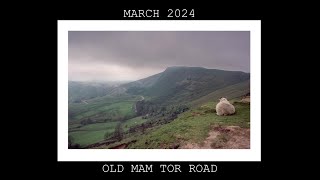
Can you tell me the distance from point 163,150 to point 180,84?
37.0 ft

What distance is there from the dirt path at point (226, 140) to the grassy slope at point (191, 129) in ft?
1.10

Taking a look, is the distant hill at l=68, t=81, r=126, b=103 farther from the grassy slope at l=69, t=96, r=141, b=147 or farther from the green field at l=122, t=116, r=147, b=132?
the green field at l=122, t=116, r=147, b=132

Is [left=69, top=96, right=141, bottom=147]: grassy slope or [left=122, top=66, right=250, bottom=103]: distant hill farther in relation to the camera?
[left=122, top=66, right=250, bottom=103]: distant hill

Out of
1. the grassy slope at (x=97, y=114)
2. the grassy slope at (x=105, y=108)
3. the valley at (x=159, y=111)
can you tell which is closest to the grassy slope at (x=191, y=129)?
the valley at (x=159, y=111)

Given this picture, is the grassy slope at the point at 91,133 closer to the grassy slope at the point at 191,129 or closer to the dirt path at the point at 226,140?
the grassy slope at the point at 191,129

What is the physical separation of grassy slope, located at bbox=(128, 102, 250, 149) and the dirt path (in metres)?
0.33

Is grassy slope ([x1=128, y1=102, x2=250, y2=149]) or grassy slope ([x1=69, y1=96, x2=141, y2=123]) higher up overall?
grassy slope ([x1=69, y1=96, x2=141, y2=123])

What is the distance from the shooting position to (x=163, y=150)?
496 inches

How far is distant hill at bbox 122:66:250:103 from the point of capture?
2139 centimetres

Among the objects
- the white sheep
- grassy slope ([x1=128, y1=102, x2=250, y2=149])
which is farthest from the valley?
the white sheep

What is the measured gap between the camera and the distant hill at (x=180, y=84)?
70.2 ft

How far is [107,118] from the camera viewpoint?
24172 mm

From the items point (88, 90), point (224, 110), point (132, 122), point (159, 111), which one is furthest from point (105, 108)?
point (224, 110)

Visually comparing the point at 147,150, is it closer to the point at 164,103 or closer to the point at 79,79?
the point at 79,79
